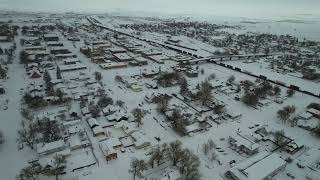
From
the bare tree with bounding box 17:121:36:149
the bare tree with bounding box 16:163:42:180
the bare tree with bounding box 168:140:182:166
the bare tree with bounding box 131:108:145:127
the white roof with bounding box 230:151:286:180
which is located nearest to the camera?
the bare tree with bounding box 16:163:42:180

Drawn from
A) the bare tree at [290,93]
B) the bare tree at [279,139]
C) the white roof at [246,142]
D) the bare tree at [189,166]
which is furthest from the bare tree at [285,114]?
the bare tree at [189,166]

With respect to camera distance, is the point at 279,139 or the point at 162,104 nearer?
the point at 279,139

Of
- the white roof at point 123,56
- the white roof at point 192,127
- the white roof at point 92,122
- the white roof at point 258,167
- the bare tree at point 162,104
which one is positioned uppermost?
the white roof at point 123,56

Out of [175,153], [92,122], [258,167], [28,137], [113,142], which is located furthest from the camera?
[92,122]

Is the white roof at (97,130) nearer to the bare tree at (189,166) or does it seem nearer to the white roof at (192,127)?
the white roof at (192,127)

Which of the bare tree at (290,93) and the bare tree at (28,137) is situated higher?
the bare tree at (290,93)

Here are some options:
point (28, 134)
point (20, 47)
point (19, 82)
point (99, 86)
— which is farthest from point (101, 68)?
point (20, 47)

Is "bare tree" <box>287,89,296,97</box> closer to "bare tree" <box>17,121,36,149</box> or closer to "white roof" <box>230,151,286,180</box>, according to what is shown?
"white roof" <box>230,151,286,180</box>

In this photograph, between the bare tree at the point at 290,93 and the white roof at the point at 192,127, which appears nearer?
the white roof at the point at 192,127

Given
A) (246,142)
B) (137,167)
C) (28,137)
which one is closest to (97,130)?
(28,137)

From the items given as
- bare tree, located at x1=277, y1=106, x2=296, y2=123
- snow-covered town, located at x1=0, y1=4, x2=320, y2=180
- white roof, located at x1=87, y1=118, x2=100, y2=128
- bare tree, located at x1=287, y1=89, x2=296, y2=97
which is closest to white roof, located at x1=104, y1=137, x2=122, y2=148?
snow-covered town, located at x1=0, y1=4, x2=320, y2=180

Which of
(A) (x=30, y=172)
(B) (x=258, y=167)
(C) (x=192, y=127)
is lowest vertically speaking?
(B) (x=258, y=167)

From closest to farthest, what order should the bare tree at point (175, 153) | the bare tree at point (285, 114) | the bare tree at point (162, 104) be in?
the bare tree at point (175, 153) → the bare tree at point (285, 114) → the bare tree at point (162, 104)

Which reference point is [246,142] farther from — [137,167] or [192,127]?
[137,167]
